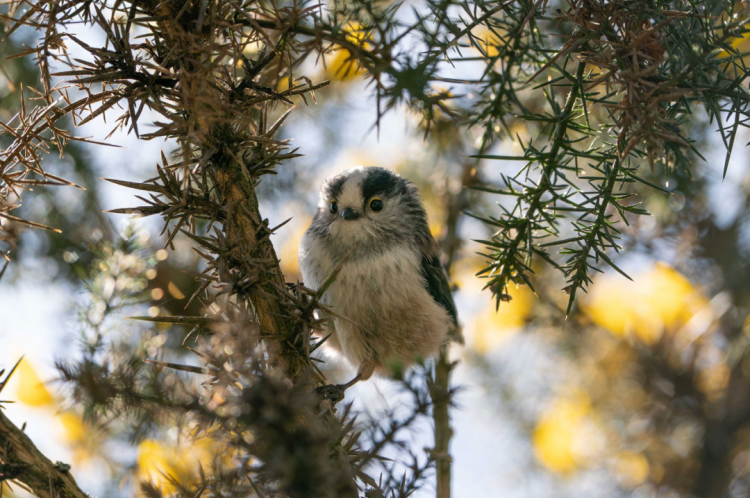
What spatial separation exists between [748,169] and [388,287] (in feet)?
A: 9.33

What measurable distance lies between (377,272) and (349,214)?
39 centimetres

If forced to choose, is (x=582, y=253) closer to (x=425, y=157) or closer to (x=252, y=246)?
(x=252, y=246)

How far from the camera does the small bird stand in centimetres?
293

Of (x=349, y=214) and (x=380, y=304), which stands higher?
(x=349, y=214)

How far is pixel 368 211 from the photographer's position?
331 centimetres

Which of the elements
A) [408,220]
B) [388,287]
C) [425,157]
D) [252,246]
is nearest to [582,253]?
[252,246]

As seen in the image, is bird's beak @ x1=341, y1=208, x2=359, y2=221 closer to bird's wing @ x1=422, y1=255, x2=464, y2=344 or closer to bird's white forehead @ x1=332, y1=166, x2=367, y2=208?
bird's white forehead @ x1=332, y1=166, x2=367, y2=208

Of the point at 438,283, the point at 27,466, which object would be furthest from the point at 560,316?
the point at 27,466

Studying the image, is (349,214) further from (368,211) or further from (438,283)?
(438,283)

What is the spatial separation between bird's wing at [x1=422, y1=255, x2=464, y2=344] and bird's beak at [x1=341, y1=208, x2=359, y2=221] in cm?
53

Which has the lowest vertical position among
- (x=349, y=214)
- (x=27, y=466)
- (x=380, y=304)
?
(x=27, y=466)

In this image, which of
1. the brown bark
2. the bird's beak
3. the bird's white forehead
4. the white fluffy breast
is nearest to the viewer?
the brown bark

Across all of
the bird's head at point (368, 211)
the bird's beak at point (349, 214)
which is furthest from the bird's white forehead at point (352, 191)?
the bird's beak at point (349, 214)

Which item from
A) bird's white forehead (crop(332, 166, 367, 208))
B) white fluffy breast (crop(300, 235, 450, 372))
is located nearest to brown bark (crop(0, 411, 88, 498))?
white fluffy breast (crop(300, 235, 450, 372))
